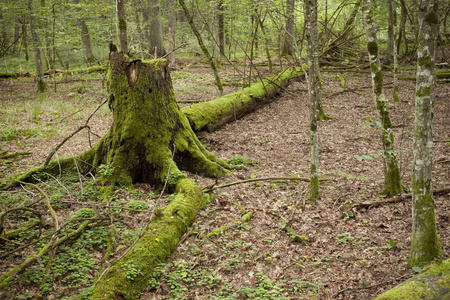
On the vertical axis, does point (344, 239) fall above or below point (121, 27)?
below

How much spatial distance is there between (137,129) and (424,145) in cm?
510

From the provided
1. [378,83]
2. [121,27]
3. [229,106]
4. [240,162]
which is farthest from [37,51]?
[378,83]

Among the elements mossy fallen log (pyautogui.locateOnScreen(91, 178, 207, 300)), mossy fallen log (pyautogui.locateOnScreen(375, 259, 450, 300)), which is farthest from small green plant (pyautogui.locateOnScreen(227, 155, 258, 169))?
mossy fallen log (pyautogui.locateOnScreen(375, 259, 450, 300))

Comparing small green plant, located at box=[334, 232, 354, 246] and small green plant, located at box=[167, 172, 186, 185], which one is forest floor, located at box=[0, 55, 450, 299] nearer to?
small green plant, located at box=[334, 232, 354, 246]

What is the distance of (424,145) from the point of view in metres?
3.60

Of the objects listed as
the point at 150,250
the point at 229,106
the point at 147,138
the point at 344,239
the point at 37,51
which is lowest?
the point at 344,239

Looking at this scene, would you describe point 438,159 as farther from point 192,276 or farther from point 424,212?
point 192,276

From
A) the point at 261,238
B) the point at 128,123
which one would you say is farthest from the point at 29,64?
the point at 261,238

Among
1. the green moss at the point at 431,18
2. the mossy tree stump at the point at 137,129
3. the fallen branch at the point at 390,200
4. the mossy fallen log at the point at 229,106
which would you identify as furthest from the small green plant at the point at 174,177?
the green moss at the point at 431,18

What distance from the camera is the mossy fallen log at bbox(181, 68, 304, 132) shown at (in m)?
9.35

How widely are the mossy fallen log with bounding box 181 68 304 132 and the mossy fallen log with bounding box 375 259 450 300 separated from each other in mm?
6955

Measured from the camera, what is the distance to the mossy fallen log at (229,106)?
9.35 metres

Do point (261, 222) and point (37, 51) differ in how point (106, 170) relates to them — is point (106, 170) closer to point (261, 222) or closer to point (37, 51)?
point (261, 222)

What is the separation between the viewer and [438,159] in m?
7.21
